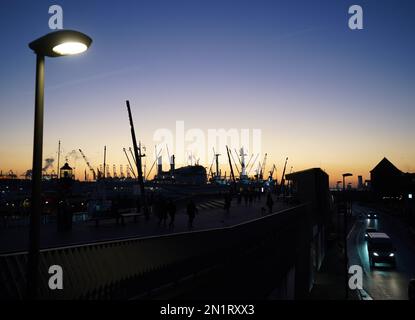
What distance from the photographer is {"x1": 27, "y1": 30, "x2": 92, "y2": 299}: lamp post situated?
5.73 metres

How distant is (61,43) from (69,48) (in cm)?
16

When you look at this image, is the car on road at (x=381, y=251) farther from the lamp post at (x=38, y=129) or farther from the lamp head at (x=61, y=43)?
the lamp head at (x=61, y=43)

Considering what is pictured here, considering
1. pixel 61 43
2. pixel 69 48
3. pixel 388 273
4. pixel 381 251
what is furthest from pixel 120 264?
pixel 381 251

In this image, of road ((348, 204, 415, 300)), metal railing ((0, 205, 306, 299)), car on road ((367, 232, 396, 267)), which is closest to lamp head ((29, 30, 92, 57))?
metal railing ((0, 205, 306, 299))

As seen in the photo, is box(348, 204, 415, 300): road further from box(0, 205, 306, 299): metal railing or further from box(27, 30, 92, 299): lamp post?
box(27, 30, 92, 299): lamp post

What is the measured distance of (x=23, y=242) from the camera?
14492 millimetres

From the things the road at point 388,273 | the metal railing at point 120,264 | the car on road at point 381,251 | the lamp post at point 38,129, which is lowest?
the road at point 388,273

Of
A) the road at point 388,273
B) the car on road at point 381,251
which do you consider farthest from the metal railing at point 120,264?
the car on road at point 381,251

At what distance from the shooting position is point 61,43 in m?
5.87

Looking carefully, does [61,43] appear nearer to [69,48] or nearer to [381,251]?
[69,48]

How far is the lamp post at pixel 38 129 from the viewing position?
5727 mm

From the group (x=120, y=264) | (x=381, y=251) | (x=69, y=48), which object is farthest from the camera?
(x=381, y=251)
